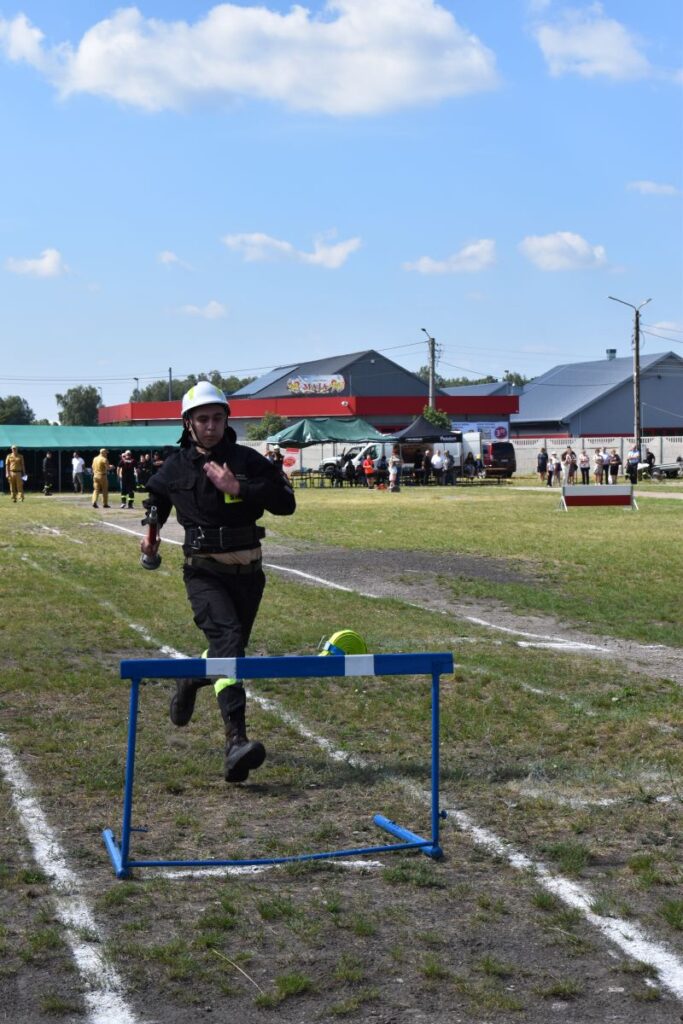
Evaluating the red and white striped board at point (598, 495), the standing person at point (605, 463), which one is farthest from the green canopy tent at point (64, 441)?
the red and white striped board at point (598, 495)

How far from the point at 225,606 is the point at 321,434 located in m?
47.4

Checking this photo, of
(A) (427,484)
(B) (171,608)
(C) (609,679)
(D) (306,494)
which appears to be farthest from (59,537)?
(A) (427,484)

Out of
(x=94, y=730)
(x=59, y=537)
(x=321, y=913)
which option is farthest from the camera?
(x=59, y=537)

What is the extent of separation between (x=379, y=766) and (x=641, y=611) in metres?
7.41

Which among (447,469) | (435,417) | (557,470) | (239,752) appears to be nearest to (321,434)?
(447,469)

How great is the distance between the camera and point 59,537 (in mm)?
23984

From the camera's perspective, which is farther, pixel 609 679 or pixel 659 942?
pixel 609 679

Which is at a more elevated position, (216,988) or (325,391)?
(325,391)

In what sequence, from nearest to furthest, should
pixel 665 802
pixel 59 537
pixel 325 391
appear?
pixel 665 802, pixel 59 537, pixel 325 391

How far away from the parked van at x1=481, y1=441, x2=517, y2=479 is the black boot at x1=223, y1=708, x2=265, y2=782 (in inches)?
2156

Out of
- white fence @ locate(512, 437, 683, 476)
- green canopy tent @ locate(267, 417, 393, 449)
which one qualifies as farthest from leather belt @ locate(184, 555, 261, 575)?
white fence @ locate(512, 437, 683, 476)

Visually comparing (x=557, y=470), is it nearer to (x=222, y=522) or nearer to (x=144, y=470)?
(x=144, y=470)

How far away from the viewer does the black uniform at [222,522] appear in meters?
6.49

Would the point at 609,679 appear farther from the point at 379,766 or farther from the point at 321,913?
the point at 321,913
